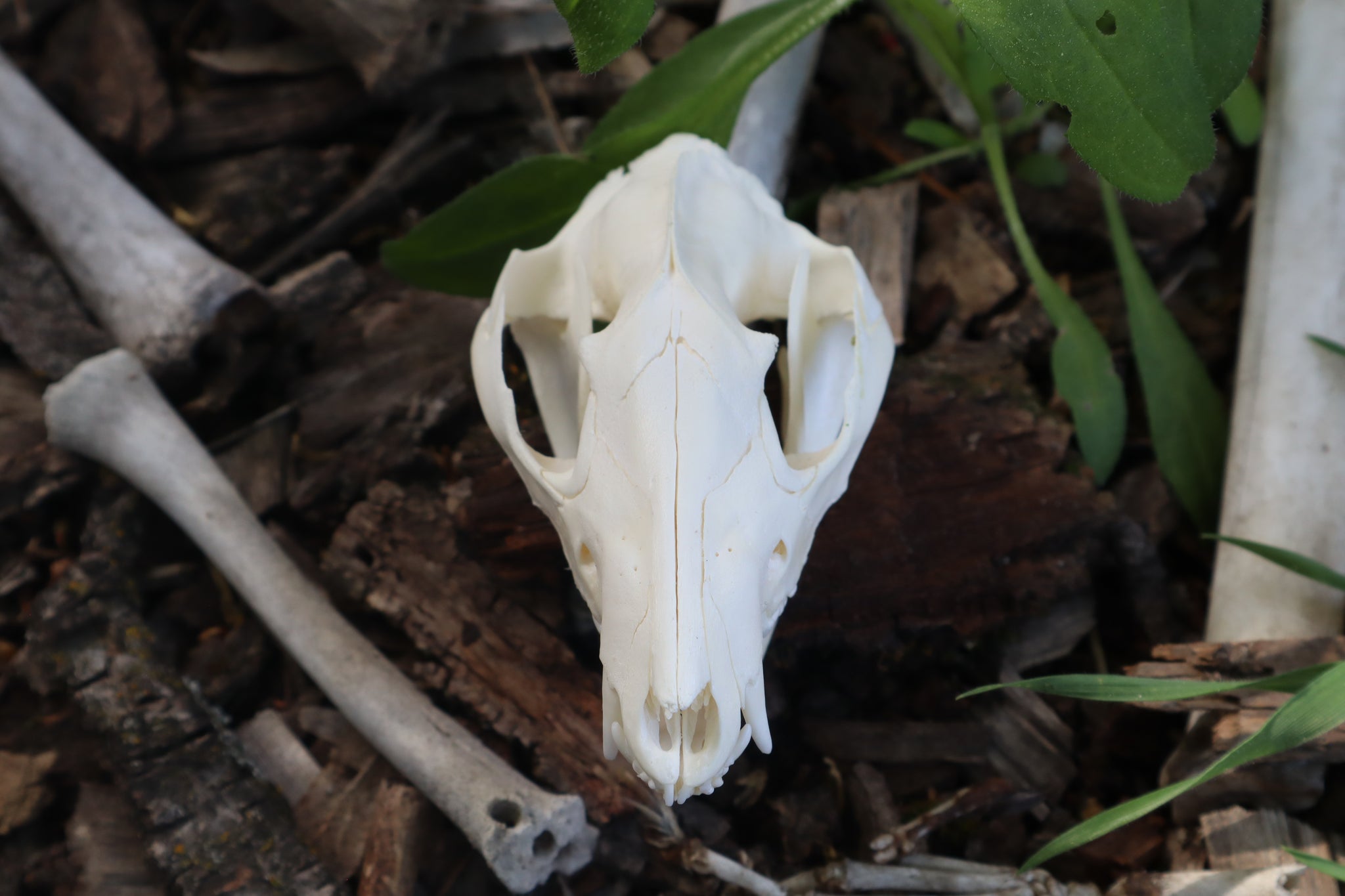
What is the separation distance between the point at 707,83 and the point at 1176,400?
0.92 m

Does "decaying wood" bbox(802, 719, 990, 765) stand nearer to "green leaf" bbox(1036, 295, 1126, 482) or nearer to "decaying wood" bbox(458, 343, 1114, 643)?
A: "decaying wood" bbox(458, 343, 1114, 643)

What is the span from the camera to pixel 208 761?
4.12 feet

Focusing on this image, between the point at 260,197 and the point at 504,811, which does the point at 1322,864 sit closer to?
the point at 504,811

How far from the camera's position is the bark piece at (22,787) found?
1263 mm

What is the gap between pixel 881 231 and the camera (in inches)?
65.4

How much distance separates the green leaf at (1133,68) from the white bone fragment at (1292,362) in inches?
22.6

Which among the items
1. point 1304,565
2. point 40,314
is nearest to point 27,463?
point 40,314

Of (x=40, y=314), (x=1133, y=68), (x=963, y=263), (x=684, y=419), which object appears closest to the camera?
(x=684, y=419)

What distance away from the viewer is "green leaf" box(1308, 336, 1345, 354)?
1413mm

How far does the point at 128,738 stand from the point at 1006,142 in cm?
177

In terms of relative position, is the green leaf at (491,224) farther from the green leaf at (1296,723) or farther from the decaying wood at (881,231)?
the green leaf at (1296,723)

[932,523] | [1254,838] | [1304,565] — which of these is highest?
[932,523]

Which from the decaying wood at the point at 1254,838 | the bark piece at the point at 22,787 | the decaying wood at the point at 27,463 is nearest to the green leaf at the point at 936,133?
the decaying wood at the point at 1254,838

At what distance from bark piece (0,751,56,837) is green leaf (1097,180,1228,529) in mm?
1723
